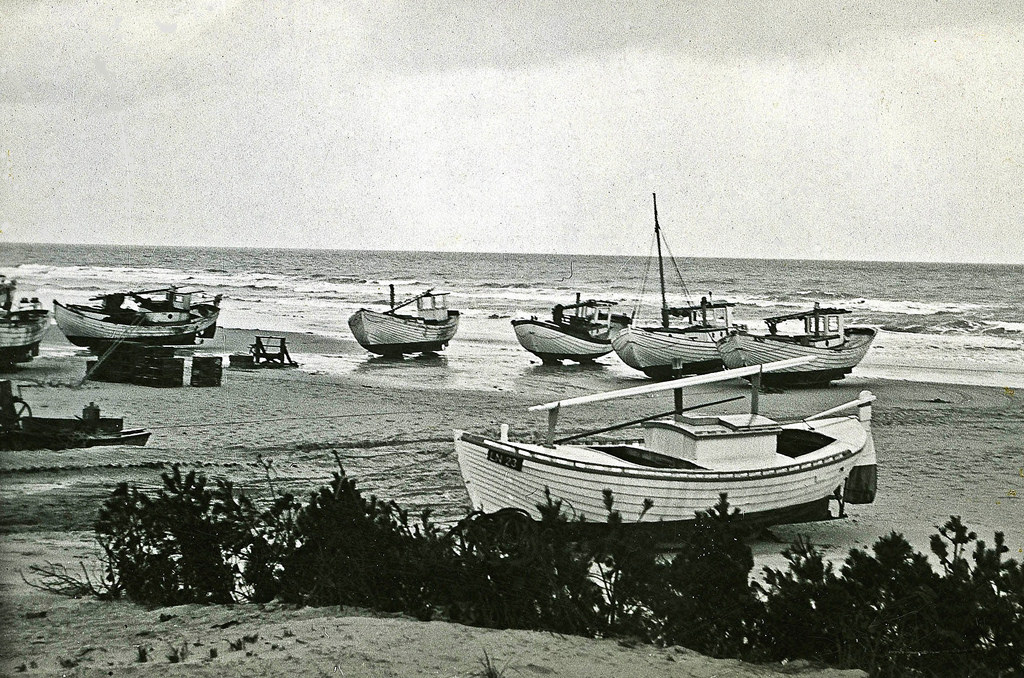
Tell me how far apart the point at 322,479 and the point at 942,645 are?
286cm

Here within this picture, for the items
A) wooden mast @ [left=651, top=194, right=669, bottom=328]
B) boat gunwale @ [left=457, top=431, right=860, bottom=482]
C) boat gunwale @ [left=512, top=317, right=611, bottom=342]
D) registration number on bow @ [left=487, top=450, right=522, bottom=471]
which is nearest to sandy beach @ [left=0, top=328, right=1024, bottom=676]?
boat gunwale @ [left=512, top=317, right=611, bottom=342]

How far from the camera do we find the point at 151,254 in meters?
5.10

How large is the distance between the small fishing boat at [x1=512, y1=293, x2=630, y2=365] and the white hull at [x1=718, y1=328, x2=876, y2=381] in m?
0.79

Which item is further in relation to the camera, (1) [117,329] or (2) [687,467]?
(1) [117,329]

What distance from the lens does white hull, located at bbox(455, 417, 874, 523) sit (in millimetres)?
4176

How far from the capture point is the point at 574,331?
6.00m

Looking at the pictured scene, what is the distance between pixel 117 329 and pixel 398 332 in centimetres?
173

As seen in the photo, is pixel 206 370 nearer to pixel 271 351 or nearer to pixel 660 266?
pixel 271 351

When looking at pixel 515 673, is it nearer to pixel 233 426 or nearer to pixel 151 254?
pixel 233 426

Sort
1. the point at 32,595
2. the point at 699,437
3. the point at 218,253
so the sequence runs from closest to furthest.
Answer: the point at 32,595, the point at 699,437, the point at 218,253

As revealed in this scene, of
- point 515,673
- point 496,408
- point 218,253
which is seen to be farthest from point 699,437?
point 218,253

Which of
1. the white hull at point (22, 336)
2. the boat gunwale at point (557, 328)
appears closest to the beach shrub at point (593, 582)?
the white hull at point (22, 336)

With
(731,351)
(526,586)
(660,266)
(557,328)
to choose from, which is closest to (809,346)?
(731,351)

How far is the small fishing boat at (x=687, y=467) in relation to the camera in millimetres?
4184
